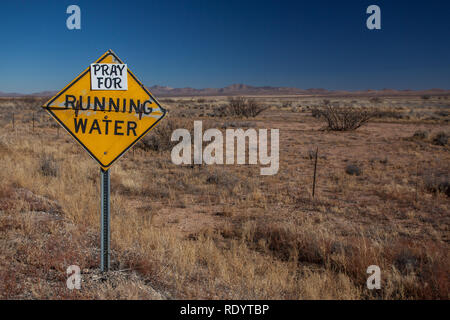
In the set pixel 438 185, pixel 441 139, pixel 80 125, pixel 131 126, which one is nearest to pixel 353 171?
pixel 438 185

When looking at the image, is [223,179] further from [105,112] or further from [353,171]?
[105,112]

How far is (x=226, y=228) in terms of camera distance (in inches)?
245

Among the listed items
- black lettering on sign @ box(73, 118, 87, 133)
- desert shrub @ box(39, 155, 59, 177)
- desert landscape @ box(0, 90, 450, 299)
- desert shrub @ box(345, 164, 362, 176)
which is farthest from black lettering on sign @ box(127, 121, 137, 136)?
desert shrub @ box(345, 164, 362, 176)

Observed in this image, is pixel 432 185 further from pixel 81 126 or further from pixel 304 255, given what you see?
pixel 81 126

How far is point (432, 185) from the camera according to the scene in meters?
9.29

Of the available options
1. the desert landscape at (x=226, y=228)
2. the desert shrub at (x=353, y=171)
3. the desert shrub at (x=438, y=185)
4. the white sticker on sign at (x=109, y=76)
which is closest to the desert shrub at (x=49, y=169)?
the desert landscape at (x=226, y=228)

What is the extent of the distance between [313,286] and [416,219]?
14.8 feet

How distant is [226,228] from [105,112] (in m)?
3.55

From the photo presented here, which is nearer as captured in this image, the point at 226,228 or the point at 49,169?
the point at 226,228

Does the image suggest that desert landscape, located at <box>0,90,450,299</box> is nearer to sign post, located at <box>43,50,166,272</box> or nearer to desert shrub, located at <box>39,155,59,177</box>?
desert shrub, located at <box>39,155,59,177</box>

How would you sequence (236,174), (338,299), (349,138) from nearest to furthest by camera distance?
1. (338,299)
2. (236,174)
3. (349,138)

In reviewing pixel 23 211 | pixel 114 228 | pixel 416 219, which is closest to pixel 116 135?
pixel 114 228

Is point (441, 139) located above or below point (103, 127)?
below

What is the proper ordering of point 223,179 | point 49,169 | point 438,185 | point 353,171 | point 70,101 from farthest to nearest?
point 353,171
point 223,179
point 49,169
point 438,185
point 70,101
